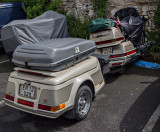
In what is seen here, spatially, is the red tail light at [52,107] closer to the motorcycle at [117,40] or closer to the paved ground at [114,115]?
the paved ground at [114,115]

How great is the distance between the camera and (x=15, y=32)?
23.9ft

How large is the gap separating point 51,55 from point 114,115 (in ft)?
6.26

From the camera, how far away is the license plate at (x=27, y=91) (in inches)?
156

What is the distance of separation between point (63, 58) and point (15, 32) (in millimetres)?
3908

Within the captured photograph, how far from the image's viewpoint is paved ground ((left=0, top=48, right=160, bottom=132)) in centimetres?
418

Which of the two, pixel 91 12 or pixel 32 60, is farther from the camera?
pixel 91 12

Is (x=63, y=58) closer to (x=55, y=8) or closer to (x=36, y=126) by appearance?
(x=36, y=126)

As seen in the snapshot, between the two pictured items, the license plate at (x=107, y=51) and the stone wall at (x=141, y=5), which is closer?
the license plate at (x=107, y=51)

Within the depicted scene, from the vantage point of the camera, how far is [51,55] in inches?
151

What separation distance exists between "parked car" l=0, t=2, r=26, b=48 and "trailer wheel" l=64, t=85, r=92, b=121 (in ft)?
20.3

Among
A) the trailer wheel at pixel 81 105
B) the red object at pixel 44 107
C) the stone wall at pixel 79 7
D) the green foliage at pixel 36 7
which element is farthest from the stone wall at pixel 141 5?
the red object at pixel 44 107

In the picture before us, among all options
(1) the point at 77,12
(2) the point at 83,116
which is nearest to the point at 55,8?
(1) the point at 77,12

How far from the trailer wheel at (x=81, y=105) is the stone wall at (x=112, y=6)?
5.51 m

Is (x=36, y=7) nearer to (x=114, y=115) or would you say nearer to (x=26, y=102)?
(x=26, y=102)
